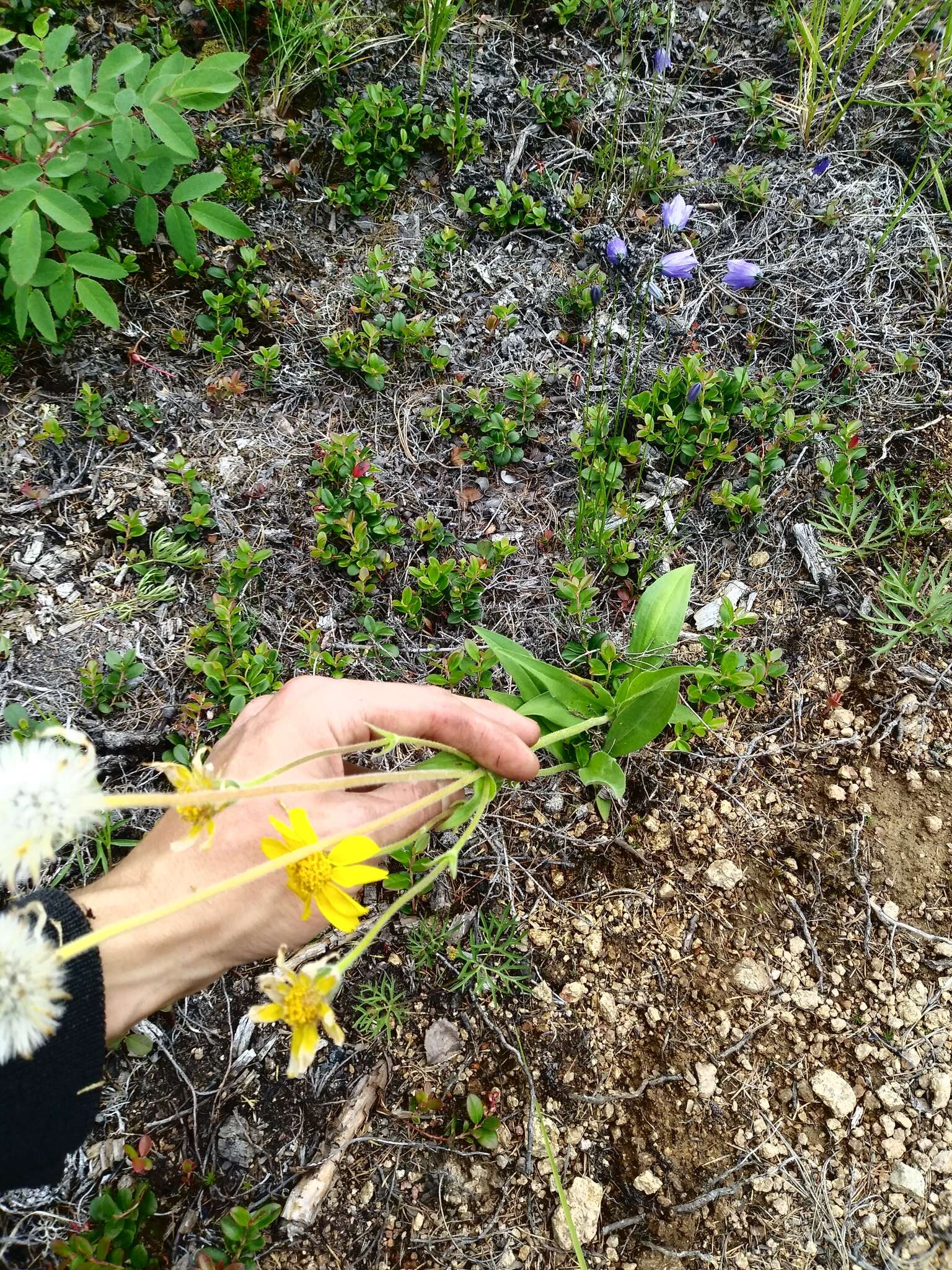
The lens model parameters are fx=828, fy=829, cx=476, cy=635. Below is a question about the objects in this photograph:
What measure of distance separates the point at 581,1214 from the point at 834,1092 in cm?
61

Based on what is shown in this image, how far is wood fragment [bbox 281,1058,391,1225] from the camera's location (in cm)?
173

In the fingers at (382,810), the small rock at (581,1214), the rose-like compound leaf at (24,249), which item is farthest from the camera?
the rose-like compound leaf at (24,249)

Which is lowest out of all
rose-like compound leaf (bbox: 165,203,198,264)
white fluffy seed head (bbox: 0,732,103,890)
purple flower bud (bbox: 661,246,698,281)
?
purple flower bud (bbox: 661,246,698,281)

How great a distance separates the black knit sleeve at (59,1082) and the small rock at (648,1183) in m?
1.10

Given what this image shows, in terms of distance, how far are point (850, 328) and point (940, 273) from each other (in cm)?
39

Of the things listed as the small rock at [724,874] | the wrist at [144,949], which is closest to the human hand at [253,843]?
the wrist at [144,949]

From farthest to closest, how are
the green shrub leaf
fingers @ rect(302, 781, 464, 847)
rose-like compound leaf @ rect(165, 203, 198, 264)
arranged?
rose-like compound leaf @ rect(165, 203, 198, 264), the green shrub leaf, fingers @ rect(302, 781, 464, 847)

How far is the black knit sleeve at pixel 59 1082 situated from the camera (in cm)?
130

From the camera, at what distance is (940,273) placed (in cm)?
270

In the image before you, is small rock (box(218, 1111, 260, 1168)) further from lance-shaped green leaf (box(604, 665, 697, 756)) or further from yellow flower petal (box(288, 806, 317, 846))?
lance-shaped green leaf (box(604, 665, 697, 756))

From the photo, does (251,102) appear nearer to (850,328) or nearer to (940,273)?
(850,328)

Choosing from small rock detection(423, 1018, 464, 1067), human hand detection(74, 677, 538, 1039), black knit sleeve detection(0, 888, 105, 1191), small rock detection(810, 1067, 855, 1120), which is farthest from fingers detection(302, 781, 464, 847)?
small rock detection(810, 1067, 855, 1120)

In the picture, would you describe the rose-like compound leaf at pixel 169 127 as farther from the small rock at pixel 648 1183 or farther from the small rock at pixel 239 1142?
the small rock at pixel 648 1183

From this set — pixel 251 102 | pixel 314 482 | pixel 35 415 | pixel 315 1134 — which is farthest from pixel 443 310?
pixel 315 1134
